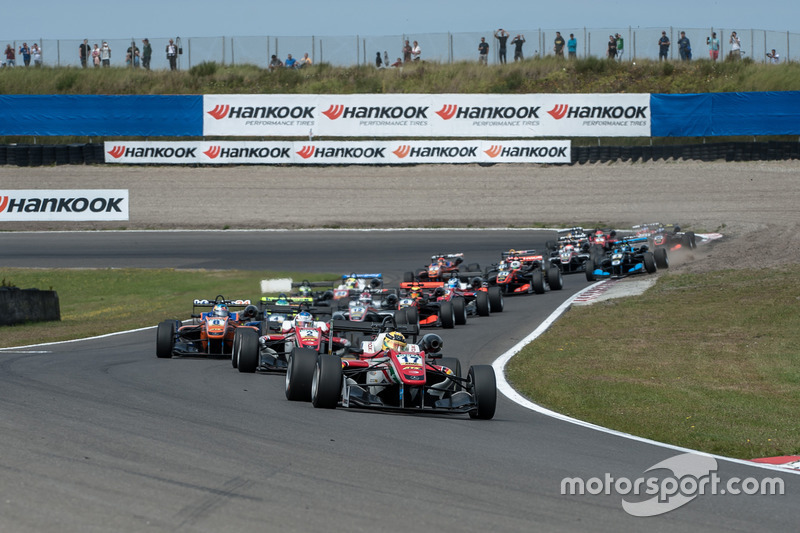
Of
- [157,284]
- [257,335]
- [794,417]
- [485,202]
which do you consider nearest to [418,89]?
[485,202]

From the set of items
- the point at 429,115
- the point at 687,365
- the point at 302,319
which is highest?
the point at 429,115

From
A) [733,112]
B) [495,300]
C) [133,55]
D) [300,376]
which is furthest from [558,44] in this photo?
[300,376]

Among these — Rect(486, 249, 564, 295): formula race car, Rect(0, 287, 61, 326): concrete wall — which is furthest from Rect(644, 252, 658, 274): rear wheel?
Rect(0, 287, 61, 326): concrete wall

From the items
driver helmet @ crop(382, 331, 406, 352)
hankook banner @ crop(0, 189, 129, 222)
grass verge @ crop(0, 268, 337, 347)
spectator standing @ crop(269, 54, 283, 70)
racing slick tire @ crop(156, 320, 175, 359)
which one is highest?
spectator standing @ crop(269, 54, 283, 70)

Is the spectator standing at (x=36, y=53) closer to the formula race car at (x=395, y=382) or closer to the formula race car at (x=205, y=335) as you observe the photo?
the formula race car at (x=205, y=335)

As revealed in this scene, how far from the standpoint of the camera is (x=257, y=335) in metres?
14.5

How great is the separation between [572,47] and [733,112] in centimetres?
1091

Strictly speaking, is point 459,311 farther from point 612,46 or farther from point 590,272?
point 612,46

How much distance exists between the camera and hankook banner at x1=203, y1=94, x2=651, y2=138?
45.4 metres

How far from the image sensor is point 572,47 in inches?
2068

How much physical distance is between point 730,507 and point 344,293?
1490 centimetres

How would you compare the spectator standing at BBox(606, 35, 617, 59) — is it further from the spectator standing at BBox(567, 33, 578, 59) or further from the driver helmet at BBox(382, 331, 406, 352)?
the driver helmet at BBox(382, 331, 406, 352)

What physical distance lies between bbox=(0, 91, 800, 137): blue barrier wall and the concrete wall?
2473cm

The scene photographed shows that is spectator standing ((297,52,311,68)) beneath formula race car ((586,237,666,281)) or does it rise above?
above
